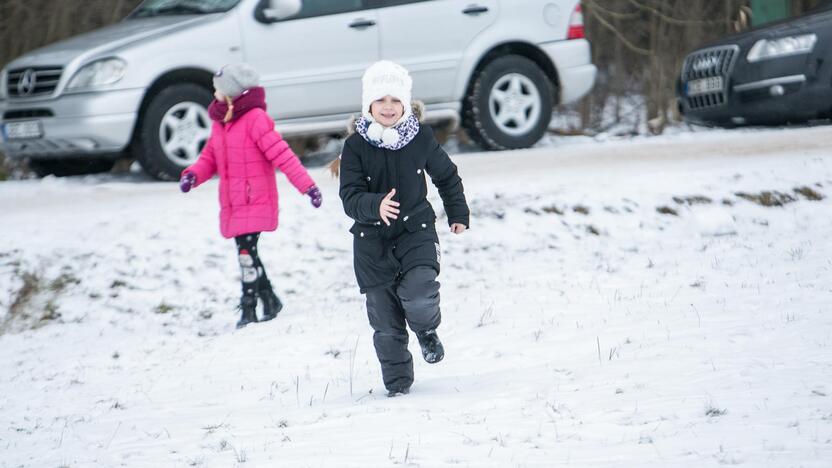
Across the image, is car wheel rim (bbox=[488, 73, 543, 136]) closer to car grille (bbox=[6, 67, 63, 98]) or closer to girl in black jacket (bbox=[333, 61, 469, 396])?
car grille (bbox=[6, 67, 63, 98])

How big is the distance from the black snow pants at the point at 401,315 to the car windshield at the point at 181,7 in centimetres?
573

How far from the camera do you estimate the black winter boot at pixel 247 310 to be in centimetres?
730

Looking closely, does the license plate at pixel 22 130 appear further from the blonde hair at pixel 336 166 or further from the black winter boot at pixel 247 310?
the blonde hair at pixel 336 166

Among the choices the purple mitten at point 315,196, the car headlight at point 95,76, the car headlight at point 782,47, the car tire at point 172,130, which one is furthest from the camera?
the car headlight at point 782,47

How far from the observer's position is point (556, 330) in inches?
255

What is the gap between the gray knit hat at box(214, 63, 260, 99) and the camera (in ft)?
22.9

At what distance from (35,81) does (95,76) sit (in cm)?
63

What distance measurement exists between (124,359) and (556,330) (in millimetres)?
2392

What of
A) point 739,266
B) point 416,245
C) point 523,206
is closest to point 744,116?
point 523,206

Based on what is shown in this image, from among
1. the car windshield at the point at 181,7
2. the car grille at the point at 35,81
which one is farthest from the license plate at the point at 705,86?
the car grille at the point at 35,81

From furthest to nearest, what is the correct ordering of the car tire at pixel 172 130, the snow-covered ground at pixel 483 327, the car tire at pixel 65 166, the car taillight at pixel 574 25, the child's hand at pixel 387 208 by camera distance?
the car taillight at pixel 574 25 → the car tire at pixel 65 166 → the car tire at pixel 172 130 → the child's hand at pixel 387 208 → the snow-covered ground at pixel 483 327

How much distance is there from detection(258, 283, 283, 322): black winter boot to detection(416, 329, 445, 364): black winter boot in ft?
7.27

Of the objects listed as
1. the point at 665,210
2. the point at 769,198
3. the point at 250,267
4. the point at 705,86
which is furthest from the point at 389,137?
the point at 705,86

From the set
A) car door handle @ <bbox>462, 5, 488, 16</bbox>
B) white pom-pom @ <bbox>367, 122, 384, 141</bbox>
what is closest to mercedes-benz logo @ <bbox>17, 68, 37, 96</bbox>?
car door handle @ <bbox>462, 5, 488, 16</bbox>
